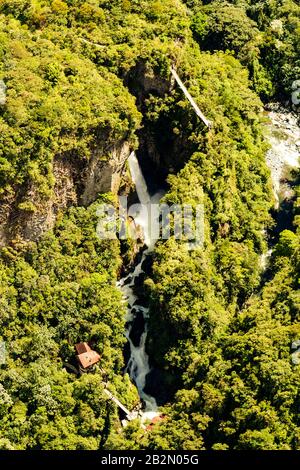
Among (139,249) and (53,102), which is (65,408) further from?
(53,102)

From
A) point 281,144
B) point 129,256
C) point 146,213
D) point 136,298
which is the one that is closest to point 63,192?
point 129,256

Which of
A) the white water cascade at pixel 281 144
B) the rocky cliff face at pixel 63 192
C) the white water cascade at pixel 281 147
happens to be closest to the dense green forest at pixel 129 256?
the rocky cliff face at pixel 63 192

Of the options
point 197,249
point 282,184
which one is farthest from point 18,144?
point 282,184

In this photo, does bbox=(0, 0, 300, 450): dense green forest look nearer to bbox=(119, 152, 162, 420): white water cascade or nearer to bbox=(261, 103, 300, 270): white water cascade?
bbox=(119, 152, 162, 420): white water cascade

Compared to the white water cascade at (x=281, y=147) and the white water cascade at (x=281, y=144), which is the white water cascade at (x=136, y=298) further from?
the white water cascade at (x=281, y=144)

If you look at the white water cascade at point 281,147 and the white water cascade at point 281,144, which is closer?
the white water cascade at point 281,147
